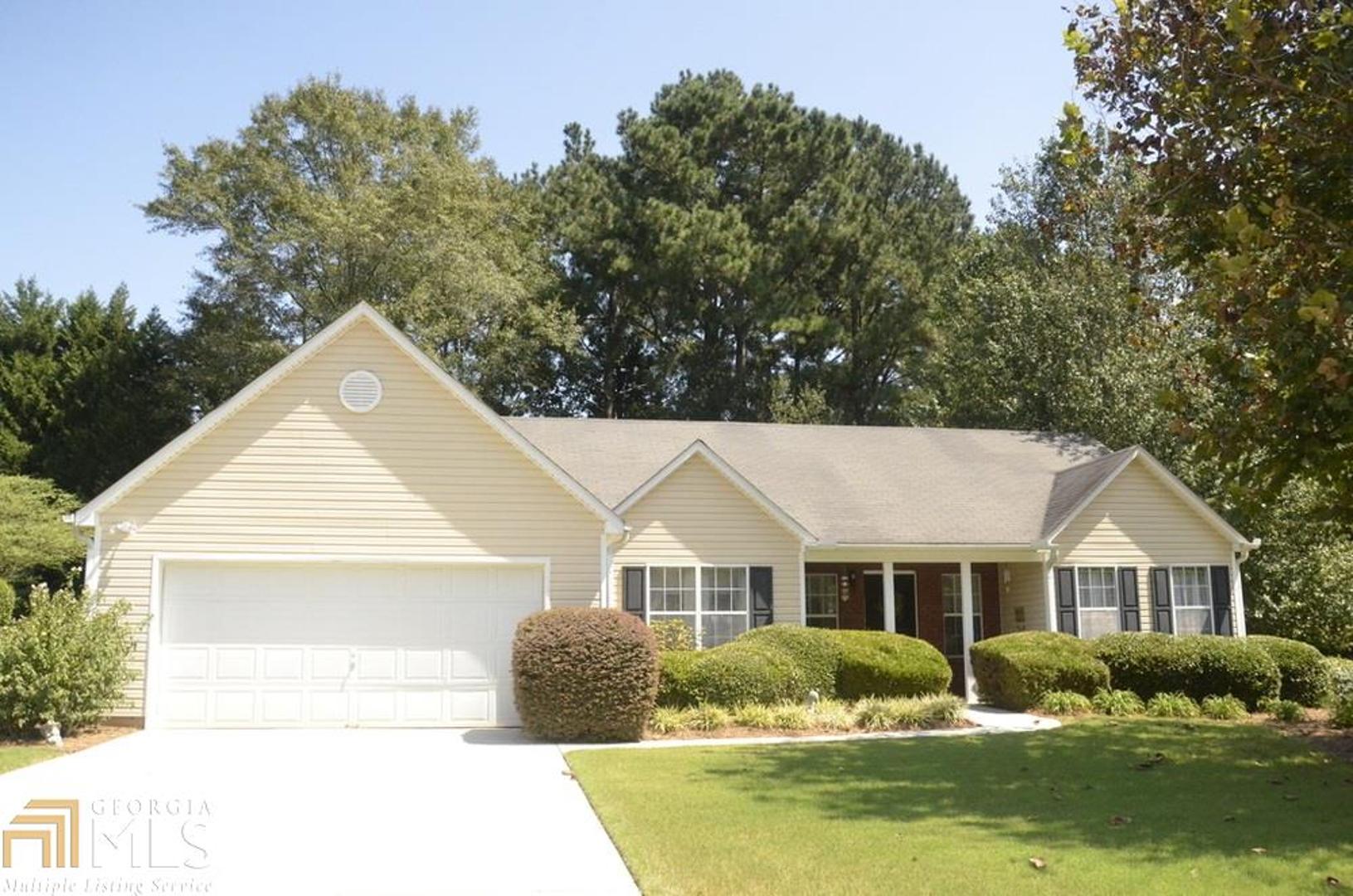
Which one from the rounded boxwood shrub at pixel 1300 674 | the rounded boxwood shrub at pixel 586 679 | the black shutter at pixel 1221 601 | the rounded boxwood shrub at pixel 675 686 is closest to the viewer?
the rounded boxwood shrub at pixel 586 679

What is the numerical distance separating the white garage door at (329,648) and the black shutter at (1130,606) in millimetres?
11153

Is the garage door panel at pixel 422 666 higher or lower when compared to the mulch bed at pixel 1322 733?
higher

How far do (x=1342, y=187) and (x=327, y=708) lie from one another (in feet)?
47.8

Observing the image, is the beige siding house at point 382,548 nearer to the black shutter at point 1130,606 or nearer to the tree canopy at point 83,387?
the black shutter at point 1130,606

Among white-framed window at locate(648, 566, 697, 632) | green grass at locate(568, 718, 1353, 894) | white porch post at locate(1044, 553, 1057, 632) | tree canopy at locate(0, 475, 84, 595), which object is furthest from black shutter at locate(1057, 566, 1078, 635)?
tree canopy at locate(0, 475, 84, 595)

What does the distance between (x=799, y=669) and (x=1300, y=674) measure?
28.3 feet

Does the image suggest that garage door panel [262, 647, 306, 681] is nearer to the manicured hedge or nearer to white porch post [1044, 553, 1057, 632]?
the manicured hedge

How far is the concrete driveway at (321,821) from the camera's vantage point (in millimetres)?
8070

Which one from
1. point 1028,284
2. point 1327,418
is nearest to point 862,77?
point 1327,418

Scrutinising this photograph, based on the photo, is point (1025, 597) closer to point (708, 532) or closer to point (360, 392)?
point (708, 532)

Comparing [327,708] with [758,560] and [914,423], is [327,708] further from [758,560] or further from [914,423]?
[914,423]

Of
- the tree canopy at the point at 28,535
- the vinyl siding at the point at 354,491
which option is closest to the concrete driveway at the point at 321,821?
the vinyl siding at the point at 354,491

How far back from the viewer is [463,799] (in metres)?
11.0

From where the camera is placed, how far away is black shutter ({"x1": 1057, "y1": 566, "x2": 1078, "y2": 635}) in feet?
70.8
